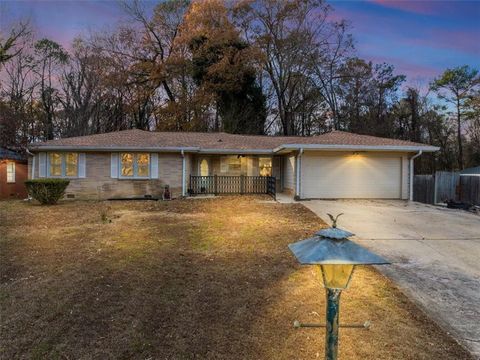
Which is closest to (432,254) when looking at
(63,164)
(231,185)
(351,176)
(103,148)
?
(351,176)

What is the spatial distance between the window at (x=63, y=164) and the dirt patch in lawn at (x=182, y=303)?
7796 mm

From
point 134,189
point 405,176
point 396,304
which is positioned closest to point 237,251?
point 396,304

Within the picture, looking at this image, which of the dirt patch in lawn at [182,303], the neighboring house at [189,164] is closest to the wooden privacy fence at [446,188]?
the neighboring house at [189,164]

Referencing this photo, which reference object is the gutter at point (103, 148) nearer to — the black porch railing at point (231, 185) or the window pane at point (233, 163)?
the black porch railing at point (231, 185)

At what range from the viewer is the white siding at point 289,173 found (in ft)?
49.3

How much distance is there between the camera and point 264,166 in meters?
17.4

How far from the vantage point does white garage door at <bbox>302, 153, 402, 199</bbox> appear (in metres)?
14.0

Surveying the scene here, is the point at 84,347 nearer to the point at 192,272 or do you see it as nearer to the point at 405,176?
the point at 192,272

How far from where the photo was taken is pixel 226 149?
15.9 metres

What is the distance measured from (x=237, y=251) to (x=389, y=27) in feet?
36.3

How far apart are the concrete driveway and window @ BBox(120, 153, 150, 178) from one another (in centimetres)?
775

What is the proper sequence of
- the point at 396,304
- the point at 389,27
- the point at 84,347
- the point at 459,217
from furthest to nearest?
the point at 389,27
the point at 459,217
the point at 396,304
the point at 84,347

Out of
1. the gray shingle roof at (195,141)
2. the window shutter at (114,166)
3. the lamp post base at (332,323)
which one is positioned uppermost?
the gray shingle roof at (195,141)

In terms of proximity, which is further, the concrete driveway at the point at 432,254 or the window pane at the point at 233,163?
the window pane at the point at 233,163
